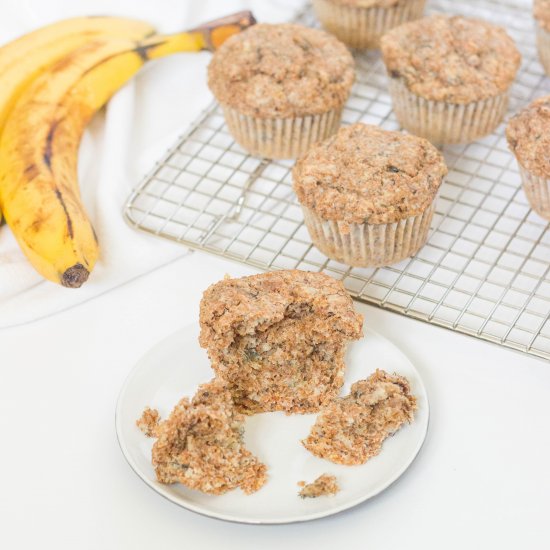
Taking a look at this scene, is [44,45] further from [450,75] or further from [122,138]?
[450,75]

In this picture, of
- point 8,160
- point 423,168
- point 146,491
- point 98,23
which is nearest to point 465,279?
point 423,168

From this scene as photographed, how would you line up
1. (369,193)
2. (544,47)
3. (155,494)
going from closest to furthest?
1. (155,494)
2. (369,193)
3. (544,47)

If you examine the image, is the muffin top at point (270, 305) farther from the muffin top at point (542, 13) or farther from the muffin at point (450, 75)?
the muffin top at point (542, 13)

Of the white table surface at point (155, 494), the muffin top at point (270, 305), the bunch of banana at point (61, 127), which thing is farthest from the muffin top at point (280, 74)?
the muffin top at point (270, 305)

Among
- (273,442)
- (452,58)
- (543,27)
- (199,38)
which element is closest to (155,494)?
(273,442)

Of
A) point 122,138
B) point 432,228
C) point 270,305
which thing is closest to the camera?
point 270,305

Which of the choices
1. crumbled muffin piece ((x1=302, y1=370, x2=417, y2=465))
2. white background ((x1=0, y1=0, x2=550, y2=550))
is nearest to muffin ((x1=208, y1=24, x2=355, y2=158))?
white background ((x1=0, y1=0, x2=550, y2=550))

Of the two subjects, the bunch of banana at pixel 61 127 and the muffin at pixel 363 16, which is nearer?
the bunch of banana at pixel 61 127

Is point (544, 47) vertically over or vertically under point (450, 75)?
under
